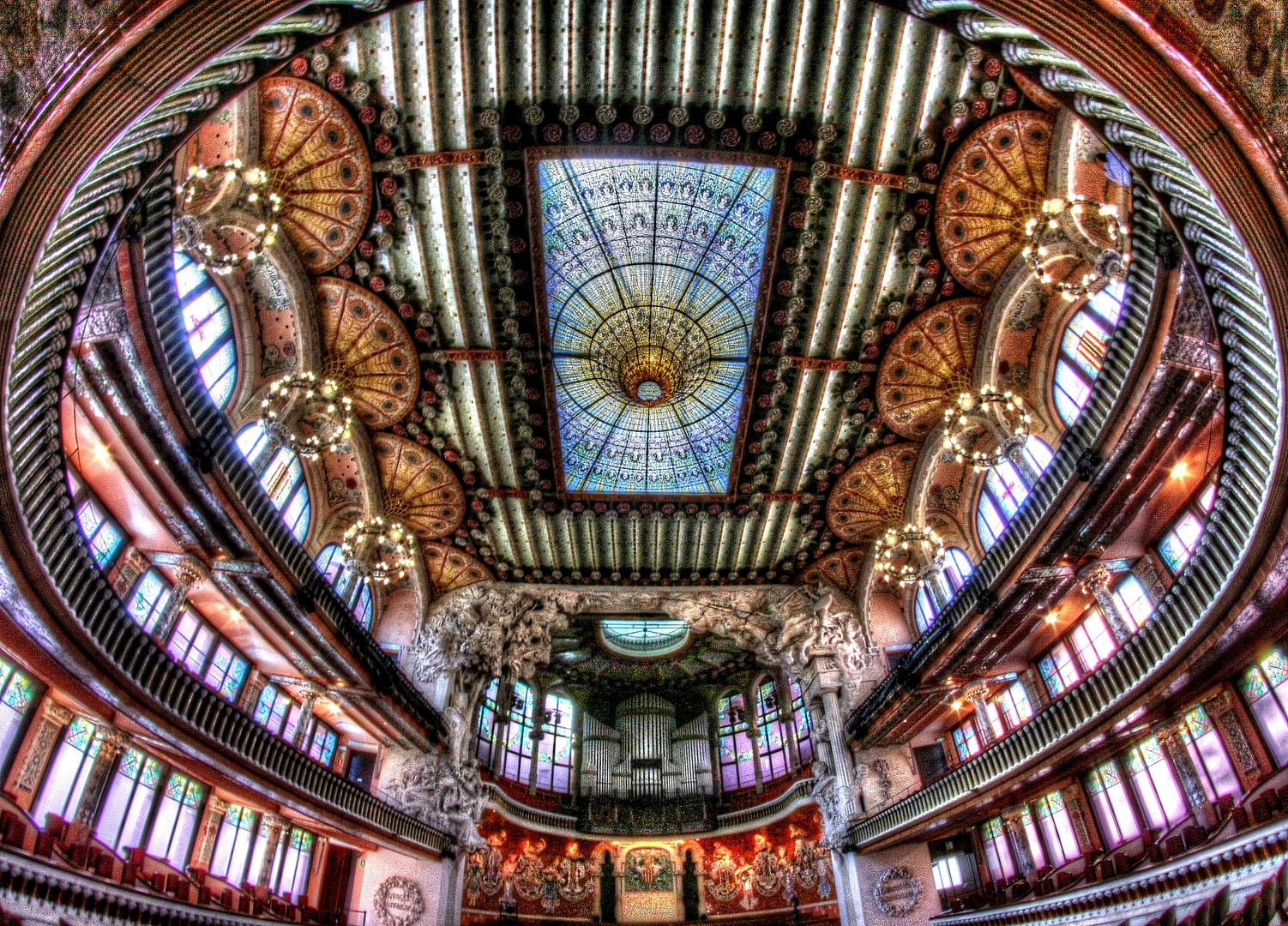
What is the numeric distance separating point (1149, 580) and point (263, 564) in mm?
17186

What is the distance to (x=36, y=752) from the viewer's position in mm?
11594

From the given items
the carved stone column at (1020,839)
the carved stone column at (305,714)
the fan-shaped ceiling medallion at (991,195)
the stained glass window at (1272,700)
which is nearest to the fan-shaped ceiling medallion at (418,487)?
the carved stone column at (305,714)

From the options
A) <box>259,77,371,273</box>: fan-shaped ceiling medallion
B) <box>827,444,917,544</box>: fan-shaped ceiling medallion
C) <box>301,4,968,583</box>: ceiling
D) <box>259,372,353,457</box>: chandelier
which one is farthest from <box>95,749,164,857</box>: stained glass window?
<box>827,444,917,544</box>: fan-shaped ceiling medallion

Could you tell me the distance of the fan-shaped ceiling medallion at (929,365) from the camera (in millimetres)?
17312

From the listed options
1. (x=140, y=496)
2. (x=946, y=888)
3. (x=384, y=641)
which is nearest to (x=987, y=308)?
(x=946, y=888)

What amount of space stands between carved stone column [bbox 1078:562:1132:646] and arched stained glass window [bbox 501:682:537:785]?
20920 mm

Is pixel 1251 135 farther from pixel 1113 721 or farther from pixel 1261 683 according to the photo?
pixel 1113 721

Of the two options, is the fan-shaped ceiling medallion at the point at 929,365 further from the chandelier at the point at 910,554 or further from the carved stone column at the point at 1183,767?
the carved stone column at the point at 1183,767

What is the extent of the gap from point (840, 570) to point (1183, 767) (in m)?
11.8

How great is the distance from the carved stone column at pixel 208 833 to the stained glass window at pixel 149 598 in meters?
4.81

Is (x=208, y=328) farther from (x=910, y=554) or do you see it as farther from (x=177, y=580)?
(x=910, y=554)

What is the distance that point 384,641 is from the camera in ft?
74.3

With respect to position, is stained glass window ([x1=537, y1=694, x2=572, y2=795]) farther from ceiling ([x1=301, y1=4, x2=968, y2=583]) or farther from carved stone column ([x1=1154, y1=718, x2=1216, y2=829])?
carved stone column ([x1=1154, y1=718, x2=1216, y2=829])

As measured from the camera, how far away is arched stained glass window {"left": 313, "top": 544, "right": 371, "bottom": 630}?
64.5ft
